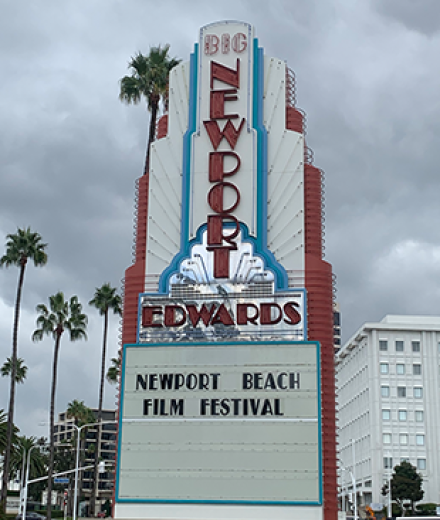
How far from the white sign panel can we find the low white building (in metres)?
88.7

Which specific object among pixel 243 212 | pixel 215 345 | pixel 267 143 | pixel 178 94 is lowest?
pixel 215 345

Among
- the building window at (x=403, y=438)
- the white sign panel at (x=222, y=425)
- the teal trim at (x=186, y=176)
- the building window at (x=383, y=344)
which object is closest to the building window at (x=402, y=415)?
the building window at (x=403, y=438)

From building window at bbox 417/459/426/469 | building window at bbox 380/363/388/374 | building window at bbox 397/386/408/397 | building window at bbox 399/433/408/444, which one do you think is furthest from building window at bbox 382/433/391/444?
building window at bbox 380/363/388/374

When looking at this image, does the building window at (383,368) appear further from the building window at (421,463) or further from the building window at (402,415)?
the building window at (421,463)

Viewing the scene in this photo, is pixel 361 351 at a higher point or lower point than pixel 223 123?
higher

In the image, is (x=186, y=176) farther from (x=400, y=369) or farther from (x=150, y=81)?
(x=400, y=369)

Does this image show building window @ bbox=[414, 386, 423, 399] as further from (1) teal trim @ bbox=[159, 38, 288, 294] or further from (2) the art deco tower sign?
(1) teal trim @ bbox=[159, 38, 288, 294]

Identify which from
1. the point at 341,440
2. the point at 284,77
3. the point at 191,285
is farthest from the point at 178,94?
the point at 341,440

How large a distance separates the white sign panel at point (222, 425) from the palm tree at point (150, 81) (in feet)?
80.7

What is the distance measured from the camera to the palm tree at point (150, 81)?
51469 mm

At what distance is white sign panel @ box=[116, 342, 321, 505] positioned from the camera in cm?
2839

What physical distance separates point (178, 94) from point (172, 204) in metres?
5.20

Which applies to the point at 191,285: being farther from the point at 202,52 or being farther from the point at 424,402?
the point at 424,402

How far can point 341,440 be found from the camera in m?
144
